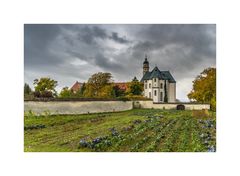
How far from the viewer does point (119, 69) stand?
4793 millimetres

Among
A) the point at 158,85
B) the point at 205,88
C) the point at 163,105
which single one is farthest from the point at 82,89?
the point at 205,88

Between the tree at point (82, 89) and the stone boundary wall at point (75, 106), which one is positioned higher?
the tree at point (82, 89)

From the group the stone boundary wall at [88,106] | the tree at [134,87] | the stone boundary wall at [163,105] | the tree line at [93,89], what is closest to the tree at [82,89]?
the tree line at [93,89]

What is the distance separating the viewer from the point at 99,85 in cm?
476

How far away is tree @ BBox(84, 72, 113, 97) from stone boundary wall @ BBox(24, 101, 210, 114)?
0.41 ft

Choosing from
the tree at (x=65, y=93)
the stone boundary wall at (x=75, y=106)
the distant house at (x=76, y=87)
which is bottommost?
the stone boundary wall at (x=75, y=106)

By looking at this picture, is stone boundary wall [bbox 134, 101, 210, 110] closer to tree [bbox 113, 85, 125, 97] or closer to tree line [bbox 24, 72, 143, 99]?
tree line [bbox 24, 72, 143, 99]

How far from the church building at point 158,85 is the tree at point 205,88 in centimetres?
28

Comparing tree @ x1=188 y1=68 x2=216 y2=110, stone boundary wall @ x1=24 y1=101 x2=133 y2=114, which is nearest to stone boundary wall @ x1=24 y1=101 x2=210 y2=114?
stone boundary wall @ x1=24 y1=101 x2=133 y2=114

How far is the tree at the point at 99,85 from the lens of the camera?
15.6 feet

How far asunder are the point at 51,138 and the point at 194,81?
2.08 meters

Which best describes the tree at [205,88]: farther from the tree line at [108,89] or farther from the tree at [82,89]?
the tree at [82,89]
